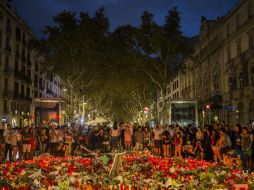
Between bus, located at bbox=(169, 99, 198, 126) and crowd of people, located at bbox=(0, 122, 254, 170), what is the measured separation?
22.9ft

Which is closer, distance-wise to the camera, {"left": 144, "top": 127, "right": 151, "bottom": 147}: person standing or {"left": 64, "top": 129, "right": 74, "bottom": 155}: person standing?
{"left": 64, "top": 129, "right": 74, "bottom": 155}: person standing

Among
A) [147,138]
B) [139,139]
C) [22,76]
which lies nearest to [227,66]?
[147,138]

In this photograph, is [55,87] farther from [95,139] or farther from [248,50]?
[95,139]

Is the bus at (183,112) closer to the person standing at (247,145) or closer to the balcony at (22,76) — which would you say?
the person standing at (247,145)

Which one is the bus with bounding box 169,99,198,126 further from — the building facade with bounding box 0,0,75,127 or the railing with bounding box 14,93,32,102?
the railing with bounding box 14,93,32,102

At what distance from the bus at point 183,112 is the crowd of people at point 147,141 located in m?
6.96

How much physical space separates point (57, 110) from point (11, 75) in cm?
3294

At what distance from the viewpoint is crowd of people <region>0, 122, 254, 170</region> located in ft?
55.2

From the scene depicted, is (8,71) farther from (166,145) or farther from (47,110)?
(166,145)

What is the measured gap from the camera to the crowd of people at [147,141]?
16816 millimetres

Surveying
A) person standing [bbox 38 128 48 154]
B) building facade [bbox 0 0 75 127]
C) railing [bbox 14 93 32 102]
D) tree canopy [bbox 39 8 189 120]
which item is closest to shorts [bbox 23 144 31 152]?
person standing [bbox 38 128 48 154]

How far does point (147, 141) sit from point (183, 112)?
25.2 ft

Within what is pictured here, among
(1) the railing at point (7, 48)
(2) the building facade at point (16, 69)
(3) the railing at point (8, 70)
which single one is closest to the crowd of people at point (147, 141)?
(2) the building facade at point (16, 69)

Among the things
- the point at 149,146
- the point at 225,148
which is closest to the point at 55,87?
the point at 149,146
